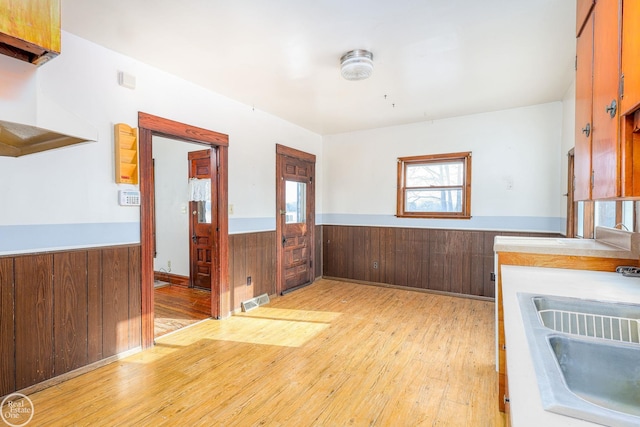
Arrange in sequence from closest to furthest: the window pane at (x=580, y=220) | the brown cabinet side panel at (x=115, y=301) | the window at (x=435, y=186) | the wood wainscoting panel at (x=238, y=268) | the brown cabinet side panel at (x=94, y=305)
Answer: the brown cabinet side panel at (x=94, y=305)
the brown cabinet side panel at (x=115, y=301)
the window pane at (x=580, y=220)
the wood wainscoting panel at (x=238, y=268)
the window at (x=435, y=186)

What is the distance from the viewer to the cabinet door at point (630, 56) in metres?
0.89

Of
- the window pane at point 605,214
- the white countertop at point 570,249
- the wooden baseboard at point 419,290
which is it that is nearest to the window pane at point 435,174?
the wooden baseboard at point 419,290

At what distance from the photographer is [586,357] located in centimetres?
93

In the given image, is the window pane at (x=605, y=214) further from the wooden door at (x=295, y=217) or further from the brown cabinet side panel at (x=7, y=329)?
the brown cabinet side panel at (x=7, y=329)

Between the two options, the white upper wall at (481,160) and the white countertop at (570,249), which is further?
the white upper wall at (481,160)

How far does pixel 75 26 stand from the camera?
221 centimetres

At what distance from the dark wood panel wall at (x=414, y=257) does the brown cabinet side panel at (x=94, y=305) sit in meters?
3.60

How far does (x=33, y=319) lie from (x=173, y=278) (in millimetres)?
2935

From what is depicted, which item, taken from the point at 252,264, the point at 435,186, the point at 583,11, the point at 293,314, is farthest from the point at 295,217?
the point at 583,11

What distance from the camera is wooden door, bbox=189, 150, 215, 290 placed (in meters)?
4.62

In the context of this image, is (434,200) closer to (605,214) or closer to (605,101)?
(605,214)

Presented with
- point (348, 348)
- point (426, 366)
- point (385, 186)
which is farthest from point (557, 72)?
point (348, 348)

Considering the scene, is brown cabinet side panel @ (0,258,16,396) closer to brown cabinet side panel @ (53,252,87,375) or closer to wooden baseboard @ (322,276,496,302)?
brown cabinet side panel @ (53,252,87,375)

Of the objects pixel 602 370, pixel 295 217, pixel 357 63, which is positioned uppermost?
pixel 357 63
